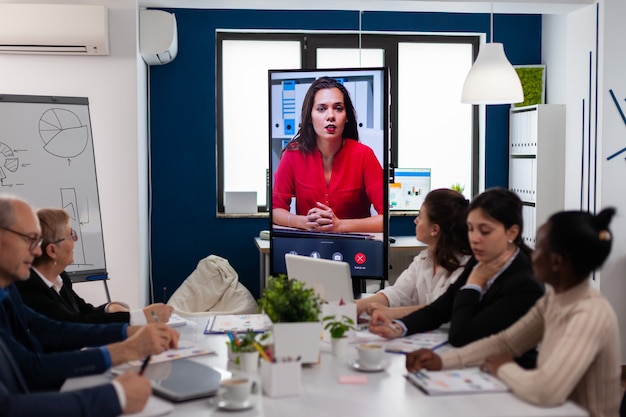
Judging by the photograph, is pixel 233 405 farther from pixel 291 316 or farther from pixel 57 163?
pixel 57 163

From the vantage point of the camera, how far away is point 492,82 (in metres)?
4.48

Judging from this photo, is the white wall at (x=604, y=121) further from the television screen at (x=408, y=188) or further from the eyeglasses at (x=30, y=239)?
the eyeglasses at (x=30, y=239)

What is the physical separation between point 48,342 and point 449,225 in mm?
1611

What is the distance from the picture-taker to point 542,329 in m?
2.17

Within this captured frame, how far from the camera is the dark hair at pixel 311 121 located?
415 centimetres

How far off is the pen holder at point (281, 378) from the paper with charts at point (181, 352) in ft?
1.55

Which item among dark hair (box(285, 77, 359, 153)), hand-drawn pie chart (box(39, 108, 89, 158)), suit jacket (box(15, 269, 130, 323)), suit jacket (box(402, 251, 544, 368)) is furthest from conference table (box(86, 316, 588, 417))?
hand-drawn pie chart (box(39, 108, 89, 158))

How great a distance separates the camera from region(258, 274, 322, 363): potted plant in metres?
2.12

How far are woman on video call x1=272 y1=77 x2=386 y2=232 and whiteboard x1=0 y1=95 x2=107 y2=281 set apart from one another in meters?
1.22

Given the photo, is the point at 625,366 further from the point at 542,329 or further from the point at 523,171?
the point at 542,329

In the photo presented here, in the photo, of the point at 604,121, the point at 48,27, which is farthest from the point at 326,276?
the point at 48,27

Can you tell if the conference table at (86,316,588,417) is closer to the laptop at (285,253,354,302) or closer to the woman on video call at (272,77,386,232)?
the laptop at (285,253,354,302)

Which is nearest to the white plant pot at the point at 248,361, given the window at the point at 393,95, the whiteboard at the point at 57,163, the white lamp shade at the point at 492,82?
the whiteboard at the point at 57,163

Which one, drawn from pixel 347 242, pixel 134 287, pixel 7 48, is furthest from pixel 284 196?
pixel 7 48
